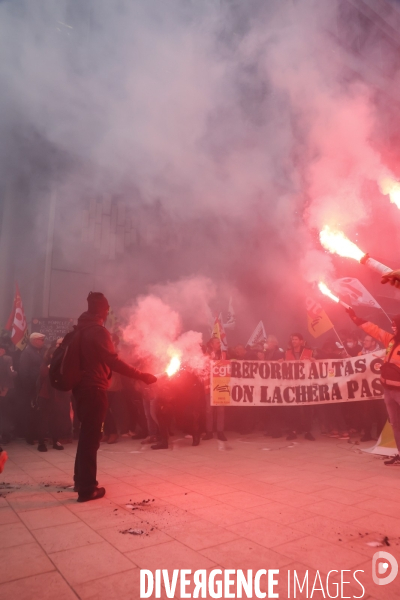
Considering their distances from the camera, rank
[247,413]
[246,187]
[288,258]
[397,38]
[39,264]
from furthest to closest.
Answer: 1. [397,38]
2. [39,264]
3. [288,258]
4. [246,187]
5. [247,413]

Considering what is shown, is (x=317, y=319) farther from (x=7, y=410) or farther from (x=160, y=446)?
(x=7, y=410)

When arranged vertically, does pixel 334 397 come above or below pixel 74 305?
below

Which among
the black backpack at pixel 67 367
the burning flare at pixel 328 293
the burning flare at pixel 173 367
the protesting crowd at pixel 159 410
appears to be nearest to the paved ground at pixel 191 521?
the black backpack at pixel 67 367

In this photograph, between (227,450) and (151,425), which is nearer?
(227,450)

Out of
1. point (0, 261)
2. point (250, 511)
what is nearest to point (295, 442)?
point (250, 511)

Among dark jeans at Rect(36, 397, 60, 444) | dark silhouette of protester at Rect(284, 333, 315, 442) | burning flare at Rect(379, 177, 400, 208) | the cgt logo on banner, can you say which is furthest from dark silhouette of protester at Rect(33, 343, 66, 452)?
burning flare at Rect(379, 177, 400, 208)

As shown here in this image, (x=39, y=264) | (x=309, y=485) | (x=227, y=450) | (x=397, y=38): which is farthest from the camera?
(x=397, y=38)

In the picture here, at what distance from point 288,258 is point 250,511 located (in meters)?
9.21

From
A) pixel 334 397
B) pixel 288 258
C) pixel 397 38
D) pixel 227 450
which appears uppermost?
pixel 397 38

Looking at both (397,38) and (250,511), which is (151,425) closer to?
(250,511)

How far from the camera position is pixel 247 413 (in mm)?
7871

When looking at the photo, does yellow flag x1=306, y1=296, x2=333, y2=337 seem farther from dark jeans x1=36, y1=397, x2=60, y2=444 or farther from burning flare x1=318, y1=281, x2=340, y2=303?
dark jeans x1=36, y1=397, x2=60, y2=444

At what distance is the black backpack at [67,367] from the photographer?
380 centimetres

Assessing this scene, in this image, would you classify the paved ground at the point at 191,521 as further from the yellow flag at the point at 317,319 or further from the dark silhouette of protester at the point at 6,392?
the yellow flag at the point at 317,319
